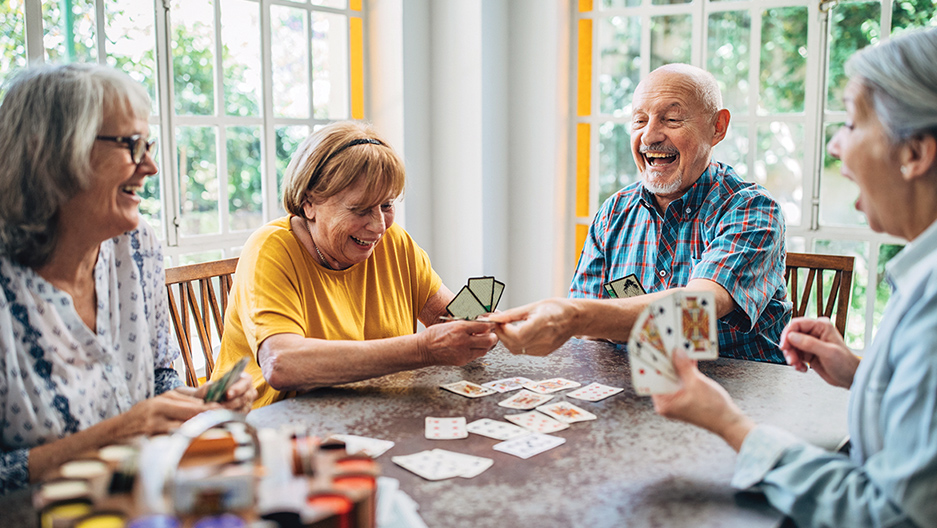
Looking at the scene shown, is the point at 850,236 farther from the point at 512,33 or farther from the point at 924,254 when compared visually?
the point at 924,254

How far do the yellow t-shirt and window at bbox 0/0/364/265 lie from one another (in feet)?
4.60

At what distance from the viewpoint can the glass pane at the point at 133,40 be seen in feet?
Answer: 9.83

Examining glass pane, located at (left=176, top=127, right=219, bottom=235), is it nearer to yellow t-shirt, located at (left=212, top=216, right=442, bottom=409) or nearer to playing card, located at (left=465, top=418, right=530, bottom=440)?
yellow t-shirt, located at (left=212, top=216, right=442, bottom=409)

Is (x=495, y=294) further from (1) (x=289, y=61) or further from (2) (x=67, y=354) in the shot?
(1) (x=289, y=61)

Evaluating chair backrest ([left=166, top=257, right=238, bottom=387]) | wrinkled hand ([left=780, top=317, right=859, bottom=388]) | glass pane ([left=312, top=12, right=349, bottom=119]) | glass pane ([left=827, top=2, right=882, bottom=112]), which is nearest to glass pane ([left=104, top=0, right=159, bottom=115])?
glass pane ([left=312, top=12, right=349, bottom=119])

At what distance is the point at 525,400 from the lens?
1.72 m

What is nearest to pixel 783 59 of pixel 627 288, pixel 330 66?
pixel 627 288

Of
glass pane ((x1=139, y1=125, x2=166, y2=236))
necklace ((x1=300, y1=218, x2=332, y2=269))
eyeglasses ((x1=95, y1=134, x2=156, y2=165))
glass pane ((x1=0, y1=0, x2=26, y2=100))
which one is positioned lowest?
necklace ((x1=300, y1=218, x2=332, y2=269))

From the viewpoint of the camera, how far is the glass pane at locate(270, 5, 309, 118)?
369 centimetres

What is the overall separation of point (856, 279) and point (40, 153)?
3.49 m

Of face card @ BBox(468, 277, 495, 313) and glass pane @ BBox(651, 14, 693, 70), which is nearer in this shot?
face card @ BBox(468, 277, 495, 313)

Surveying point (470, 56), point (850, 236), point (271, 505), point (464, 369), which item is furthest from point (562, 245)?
point (271, 505)

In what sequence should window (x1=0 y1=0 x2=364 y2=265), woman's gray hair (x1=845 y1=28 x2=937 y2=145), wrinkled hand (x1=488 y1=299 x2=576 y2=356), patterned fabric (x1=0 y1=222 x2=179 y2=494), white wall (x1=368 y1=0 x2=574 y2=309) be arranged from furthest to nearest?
white wall (x1=368 y1=0 x2=574 y2=309)
window (x1=0 y1=0 x2=364 y2=265)
wrinkled hand (x1=488 y1=299 x2=576 y2=356)
patterned fabric (x1=0 y1=222 x2=179 y2=494)
woman's gray hair (x1=845 y1=28 x2=937 y2=145)

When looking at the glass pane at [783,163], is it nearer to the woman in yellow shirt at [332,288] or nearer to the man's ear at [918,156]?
the woman in yellow shirt at [332,288]
